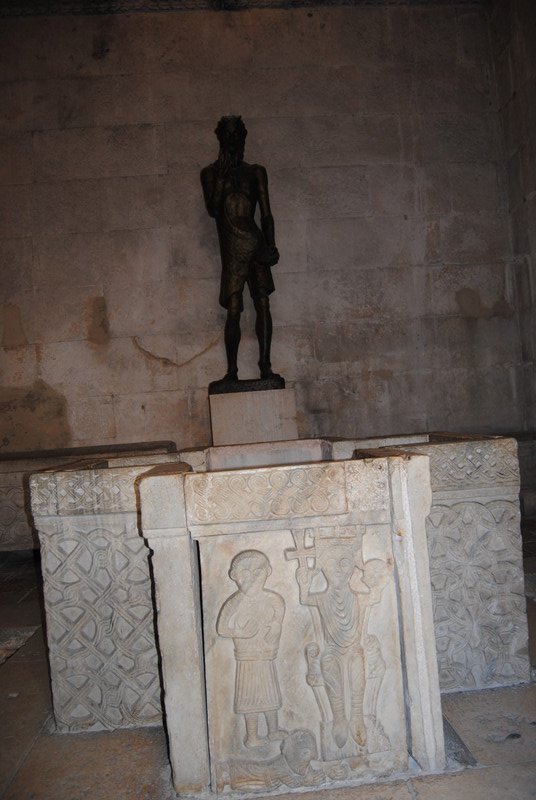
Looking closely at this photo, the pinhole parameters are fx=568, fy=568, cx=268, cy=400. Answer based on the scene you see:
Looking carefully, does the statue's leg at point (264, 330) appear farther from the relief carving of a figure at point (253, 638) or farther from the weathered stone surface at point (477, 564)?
the relief carving of a figure at point (253, 638)

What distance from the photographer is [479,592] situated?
2.10m

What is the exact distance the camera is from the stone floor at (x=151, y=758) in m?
1.55

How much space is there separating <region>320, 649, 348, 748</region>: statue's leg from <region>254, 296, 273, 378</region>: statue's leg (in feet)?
12.3

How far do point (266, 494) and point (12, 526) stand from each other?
3.62 meters

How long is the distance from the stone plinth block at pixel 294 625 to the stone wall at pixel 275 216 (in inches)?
162

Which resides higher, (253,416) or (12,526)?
(253,416)

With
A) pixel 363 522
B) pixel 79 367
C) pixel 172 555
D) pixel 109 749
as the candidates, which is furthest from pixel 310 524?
pixel 79 367

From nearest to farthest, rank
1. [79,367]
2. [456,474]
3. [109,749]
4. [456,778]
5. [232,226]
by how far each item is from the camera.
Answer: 1. [456,778]
2. [109,749]
3. [456,474]
4. [232,226]
5. [79,367]

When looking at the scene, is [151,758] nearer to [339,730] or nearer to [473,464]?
[339,730]

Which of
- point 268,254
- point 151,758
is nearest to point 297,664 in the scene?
point 151,758

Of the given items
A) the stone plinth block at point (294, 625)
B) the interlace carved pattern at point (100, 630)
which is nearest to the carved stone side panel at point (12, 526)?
the interlace carved pattern at point (100, 630)

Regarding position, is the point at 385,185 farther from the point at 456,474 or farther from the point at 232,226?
the point at 456,474

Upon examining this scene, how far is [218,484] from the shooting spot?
5.20ft

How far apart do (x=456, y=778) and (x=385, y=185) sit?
5.37 metres
